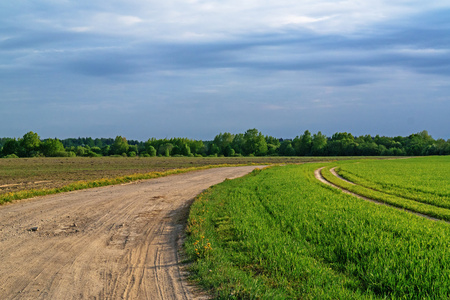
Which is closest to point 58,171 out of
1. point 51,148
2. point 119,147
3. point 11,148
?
point 51,148

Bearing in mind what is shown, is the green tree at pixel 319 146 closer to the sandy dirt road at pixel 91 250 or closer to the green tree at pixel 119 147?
the green tree at pixel 119 147

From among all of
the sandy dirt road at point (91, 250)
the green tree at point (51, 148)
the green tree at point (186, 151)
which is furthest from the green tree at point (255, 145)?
the sandy dirt road at point (91, 250)

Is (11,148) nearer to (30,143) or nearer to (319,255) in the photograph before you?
(30,143)

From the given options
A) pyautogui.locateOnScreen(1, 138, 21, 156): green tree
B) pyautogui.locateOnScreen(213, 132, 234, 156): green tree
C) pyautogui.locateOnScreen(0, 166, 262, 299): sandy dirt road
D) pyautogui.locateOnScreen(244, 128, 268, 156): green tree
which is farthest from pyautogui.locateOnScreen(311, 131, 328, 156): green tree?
pyautogui.locateOnScreen(0, 166, 262, 299): sandy dirt road

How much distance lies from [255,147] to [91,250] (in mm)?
148032

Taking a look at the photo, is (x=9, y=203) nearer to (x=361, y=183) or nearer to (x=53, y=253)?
(x=53, y=253)

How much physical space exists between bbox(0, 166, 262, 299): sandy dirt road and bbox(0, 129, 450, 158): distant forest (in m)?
115

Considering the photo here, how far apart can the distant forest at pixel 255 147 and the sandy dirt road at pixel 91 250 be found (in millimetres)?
115483

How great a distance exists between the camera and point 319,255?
7.95 m

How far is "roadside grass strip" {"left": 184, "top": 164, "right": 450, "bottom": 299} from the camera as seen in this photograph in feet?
19.8

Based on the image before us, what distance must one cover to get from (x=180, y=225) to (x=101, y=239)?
2.96 m

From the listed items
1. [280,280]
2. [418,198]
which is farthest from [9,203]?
[418,198]

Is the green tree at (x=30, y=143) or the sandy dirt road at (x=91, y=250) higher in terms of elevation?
the green tree at (x=30, y=143)

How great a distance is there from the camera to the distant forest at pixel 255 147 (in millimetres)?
129000
